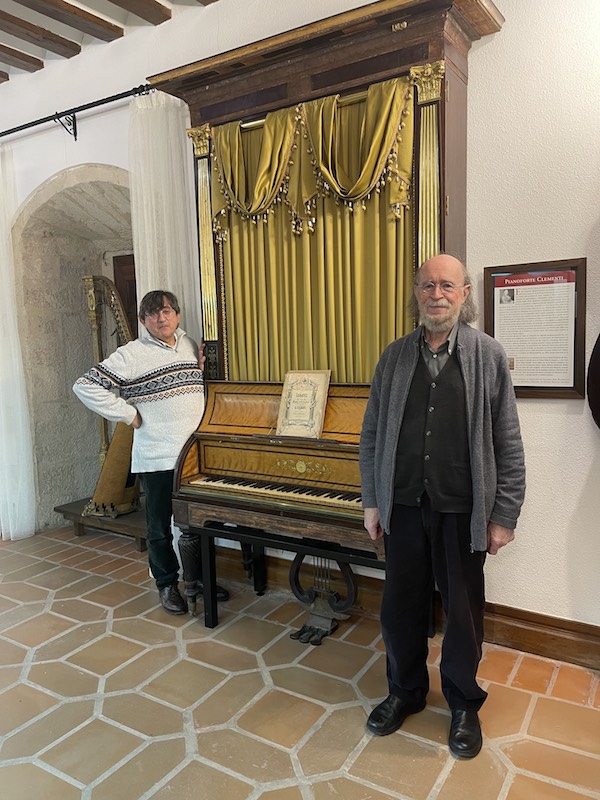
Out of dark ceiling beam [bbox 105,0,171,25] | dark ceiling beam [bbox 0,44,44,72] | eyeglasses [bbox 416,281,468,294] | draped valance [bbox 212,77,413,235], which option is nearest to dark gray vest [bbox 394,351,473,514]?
eyeglasses [bbox 416,281,468,294]

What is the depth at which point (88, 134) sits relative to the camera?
3.84m

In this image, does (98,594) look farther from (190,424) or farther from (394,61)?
(394,61)

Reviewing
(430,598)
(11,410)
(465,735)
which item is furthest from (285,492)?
(11,410)

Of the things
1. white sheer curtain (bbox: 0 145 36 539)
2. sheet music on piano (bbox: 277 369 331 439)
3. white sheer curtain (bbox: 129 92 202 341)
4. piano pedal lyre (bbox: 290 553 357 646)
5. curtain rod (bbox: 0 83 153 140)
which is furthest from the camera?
white sheer curtain (bbox: 0 145 36 539)

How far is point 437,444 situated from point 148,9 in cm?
288

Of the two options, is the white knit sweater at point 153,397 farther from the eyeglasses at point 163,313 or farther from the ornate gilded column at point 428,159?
the ornate gilded column at point 428,159

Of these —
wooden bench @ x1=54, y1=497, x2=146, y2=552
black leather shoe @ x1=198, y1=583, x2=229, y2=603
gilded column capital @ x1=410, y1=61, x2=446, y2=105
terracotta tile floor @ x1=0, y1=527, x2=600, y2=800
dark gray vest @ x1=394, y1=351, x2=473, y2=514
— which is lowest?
terracotta tile floor @ x1=0, y1=527, x2=600, y2=800

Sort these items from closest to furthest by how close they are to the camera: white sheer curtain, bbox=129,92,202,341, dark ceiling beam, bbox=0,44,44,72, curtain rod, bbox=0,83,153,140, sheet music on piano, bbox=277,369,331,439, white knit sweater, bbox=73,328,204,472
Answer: sheet music on piano, bbox=277,369,331,439, white knit sweater, bbox=73,328,204,472, white sheer curtain, bbox=129,92,202,341, curtain rod, bbox=0,83,153,140, dark ceiling beam, bbox=0,44,44,72

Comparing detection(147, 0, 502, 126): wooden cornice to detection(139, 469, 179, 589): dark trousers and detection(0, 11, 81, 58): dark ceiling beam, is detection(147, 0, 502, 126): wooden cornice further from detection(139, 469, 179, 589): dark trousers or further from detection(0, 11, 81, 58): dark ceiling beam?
detection(139, 469, 179, 589): dark trousers

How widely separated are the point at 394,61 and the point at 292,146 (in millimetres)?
560

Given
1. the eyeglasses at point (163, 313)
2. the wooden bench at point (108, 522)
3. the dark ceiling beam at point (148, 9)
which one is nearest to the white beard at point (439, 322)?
the eyeglasses at point (163, 313)

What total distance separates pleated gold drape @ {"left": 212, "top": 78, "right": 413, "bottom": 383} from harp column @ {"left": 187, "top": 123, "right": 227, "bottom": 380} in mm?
55

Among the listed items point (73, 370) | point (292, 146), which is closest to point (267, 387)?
point (292, 146)

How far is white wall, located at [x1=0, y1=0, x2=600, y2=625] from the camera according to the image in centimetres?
238
